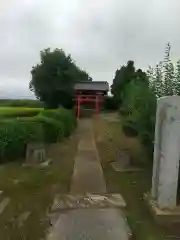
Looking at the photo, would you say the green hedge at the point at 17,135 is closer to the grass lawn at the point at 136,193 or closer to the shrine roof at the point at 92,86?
the grass lawn at the point at 136,193

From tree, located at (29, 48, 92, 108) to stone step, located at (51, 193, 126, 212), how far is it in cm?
2330

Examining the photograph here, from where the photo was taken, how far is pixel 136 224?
4961 mm

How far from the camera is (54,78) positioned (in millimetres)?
29672

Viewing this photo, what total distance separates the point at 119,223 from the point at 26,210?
167 cm

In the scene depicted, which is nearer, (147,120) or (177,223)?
(177,223)

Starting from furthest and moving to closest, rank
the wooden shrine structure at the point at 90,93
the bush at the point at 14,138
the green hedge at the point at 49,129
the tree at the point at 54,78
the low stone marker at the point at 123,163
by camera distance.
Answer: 1. the wooden shrine structure at the point at 90,93
2. the tree at the point at 54,78
3. the green hedge at the point at 49,129
4. the bush at the point at 14,138
5. the low stone marker at the point at 123,163

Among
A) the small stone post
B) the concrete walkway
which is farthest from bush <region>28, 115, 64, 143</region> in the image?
the small stone post

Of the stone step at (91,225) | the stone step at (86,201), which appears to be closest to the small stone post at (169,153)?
the stone step at (91,225)

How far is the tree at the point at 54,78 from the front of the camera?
29.5m

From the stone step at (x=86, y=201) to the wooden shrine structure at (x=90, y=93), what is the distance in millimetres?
25498

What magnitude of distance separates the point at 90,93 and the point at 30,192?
92.8 feet

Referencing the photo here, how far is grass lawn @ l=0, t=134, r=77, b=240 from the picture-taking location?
480cm

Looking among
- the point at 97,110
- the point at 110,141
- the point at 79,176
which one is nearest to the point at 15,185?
the point at 79,176

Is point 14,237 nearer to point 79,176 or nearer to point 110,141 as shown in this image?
point 79,176
